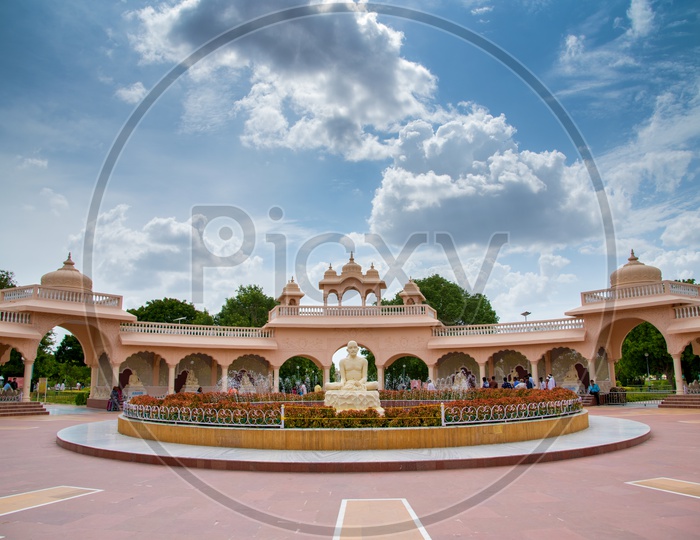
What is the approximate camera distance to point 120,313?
2456cm

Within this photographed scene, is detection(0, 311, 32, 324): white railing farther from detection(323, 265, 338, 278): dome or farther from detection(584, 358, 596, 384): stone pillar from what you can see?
detection(584, 358, 596, 384): stone pillar

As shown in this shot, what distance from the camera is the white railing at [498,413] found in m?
10.0

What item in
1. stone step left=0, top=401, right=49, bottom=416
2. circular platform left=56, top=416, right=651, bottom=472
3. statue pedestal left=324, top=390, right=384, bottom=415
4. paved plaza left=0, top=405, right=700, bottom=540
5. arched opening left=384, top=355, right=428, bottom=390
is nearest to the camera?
paved plaza left=0, top=405, right=700, bottom=540

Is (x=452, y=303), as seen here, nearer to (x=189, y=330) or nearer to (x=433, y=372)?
(x=433, y=372)

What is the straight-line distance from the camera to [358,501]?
6363 millimetres

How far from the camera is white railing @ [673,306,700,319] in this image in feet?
71.7

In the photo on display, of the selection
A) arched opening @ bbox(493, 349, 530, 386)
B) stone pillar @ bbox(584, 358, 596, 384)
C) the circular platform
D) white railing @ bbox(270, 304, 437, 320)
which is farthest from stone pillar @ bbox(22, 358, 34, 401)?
stone pillar @ bbox(584, 358, 596, 384)

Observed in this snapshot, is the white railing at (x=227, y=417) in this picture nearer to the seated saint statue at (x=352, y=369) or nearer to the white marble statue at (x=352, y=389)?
the white marble statue at (x=352, y=389)

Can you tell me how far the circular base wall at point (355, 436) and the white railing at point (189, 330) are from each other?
54.4 feet

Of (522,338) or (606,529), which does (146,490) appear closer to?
(606,529)

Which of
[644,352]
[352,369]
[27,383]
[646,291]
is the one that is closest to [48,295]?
[27,383]

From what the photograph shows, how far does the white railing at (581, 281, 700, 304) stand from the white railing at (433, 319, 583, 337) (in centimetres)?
148

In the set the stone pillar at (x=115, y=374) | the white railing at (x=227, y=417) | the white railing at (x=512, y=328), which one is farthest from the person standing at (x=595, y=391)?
the stone pillar at (x=115, y=374)

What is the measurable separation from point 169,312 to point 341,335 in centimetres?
2011
